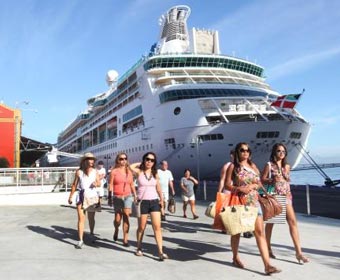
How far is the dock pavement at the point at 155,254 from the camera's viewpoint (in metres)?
5.19

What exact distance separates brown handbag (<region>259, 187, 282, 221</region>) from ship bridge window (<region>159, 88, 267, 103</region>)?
26.1m

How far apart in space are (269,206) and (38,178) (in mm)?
12900

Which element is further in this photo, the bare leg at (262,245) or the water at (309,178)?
the water at (309,178)

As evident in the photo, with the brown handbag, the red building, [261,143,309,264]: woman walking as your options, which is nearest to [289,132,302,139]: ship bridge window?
[261,143,309,264]: woman walking

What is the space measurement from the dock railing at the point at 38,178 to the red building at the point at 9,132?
90.4 ft

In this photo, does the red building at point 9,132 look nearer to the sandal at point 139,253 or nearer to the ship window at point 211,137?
the ship window at point 211,137

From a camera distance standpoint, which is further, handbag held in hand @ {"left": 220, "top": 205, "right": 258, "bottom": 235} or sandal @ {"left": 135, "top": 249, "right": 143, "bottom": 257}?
sandal @ {"left": 135, "top": 249, "right": 143, "bottom": 257}

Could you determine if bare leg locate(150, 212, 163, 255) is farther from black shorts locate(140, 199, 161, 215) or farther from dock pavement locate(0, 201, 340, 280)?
dock pavement locate(0, 201, 340, 280)

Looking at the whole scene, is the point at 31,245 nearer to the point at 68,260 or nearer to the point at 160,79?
the point at 68,260

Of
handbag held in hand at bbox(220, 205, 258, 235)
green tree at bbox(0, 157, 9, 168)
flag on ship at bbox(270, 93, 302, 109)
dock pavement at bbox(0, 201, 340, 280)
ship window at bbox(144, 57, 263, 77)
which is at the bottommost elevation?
dock pavement at bbox(0, 201, 340, 280)

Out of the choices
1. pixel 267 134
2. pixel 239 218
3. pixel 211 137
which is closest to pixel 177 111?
pixel 211 137

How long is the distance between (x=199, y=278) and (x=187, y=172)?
20.3 ft

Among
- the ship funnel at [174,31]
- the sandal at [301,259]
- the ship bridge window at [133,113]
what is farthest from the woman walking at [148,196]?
the ship funnel at [174,31]

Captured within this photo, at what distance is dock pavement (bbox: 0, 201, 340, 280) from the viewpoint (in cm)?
519
